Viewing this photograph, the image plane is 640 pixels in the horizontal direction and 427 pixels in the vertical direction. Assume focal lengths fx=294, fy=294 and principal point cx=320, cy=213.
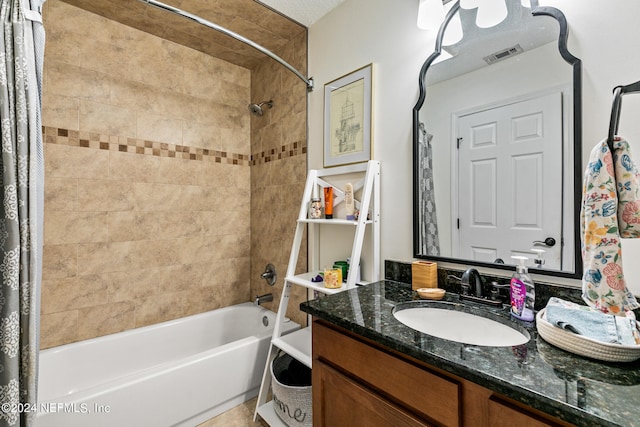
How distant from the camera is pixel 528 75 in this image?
103 centimetres

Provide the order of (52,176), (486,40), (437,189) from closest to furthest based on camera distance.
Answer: (486,40), (437,189), (52,176)

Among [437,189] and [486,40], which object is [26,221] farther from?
[486,40]

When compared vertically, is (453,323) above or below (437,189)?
below

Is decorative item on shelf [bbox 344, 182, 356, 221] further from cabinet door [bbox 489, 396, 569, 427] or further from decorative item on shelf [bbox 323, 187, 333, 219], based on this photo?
cabinet door [bbox 489, 396, 569, 427]

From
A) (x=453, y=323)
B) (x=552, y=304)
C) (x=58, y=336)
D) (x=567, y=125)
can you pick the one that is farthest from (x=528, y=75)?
(x=58, y=336)

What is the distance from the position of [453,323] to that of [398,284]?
1.11 ft

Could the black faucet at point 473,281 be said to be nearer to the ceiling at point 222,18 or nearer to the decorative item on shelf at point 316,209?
the decorative item on shelf at point 316,209

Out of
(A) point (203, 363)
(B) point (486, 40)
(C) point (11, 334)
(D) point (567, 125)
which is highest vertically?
(B) point (486, 40)

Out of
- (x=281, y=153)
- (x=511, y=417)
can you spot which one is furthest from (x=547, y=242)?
(x=281, y=153)

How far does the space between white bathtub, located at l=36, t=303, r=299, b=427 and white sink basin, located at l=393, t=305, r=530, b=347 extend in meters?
1.09

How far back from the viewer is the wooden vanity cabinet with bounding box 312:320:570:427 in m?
0.64

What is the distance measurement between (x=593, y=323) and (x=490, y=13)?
3.69ft

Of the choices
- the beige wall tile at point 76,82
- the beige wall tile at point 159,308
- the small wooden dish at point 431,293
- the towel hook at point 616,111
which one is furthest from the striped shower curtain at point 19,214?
the towel hook at point 616,111

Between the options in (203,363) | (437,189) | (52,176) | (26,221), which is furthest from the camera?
(52,176)
